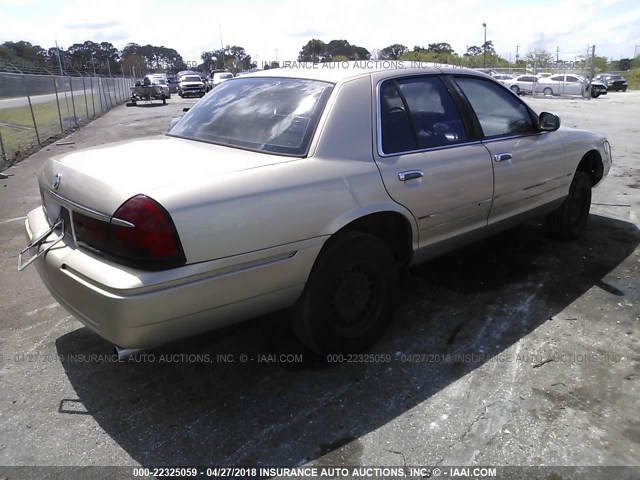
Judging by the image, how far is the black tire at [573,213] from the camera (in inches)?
193

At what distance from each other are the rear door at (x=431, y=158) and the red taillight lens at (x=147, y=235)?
134 centimetres

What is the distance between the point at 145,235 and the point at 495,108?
300cm

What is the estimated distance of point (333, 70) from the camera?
11.3 ft

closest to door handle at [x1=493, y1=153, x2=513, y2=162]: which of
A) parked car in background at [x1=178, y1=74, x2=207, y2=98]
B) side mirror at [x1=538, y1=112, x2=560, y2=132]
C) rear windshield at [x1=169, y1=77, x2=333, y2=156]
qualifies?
side mirror at [x1=538, y1=112, x2=560, y2=132]

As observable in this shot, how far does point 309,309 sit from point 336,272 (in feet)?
0.85

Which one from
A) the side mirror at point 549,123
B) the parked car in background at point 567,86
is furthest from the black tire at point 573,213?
the parked car in background at point 567,86

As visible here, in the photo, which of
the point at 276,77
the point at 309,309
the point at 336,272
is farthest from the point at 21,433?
the point at 276,77

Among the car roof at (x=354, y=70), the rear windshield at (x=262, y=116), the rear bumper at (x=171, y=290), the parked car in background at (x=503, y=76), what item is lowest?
the rear bumper at (x=171, y=290)

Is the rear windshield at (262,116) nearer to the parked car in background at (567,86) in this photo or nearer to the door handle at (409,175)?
the door handle at (409,175)

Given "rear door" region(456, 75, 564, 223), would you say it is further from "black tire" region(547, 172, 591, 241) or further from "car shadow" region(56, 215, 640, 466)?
"car shadow" region(56, 215, 640, 466)

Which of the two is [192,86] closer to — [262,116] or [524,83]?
[524,83]

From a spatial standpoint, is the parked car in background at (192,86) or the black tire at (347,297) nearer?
the black tire at (347,297)

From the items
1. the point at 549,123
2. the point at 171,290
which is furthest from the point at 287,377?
the point at 549,123

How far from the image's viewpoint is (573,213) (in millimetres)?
5020
